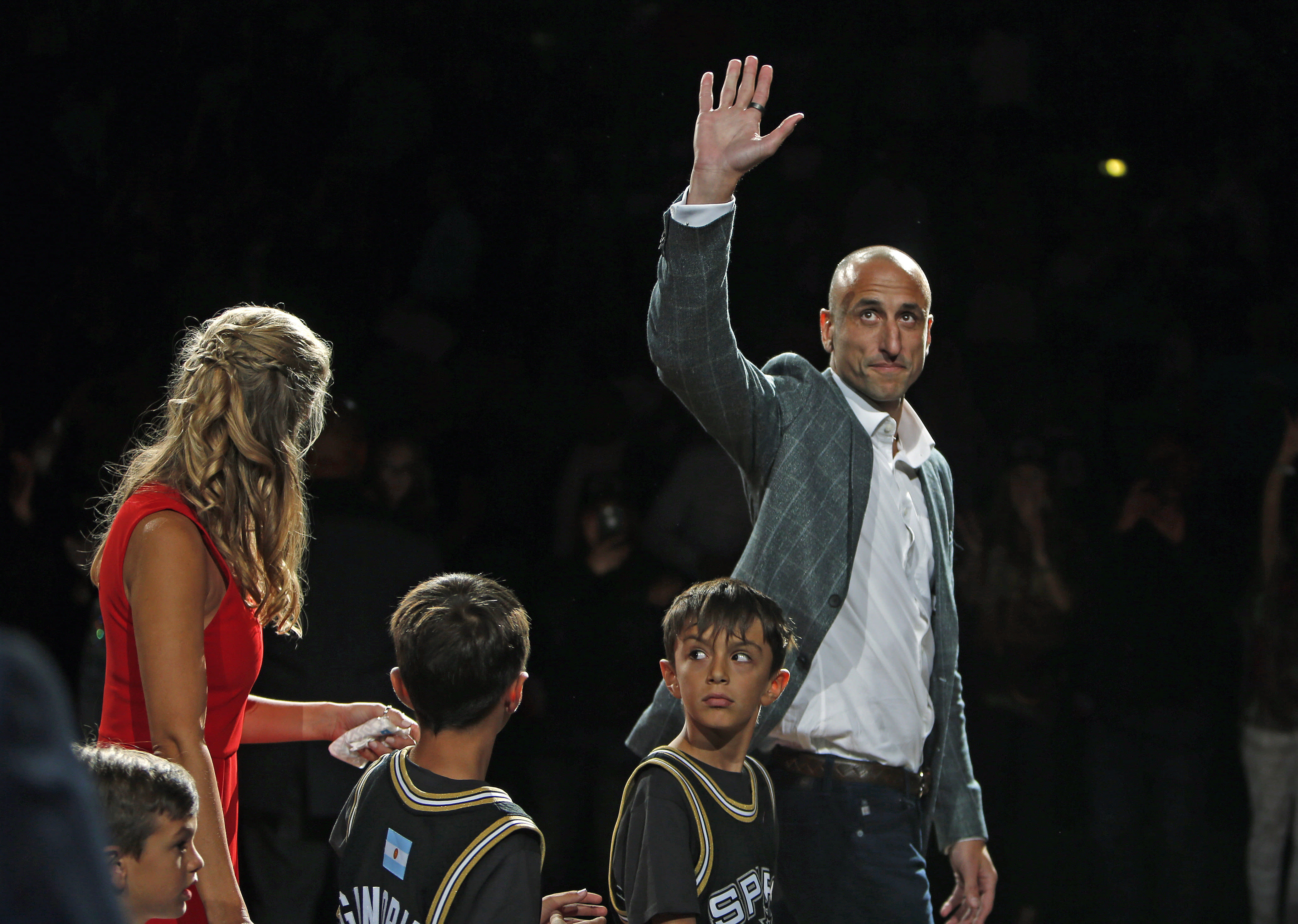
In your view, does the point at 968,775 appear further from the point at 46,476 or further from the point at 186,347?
the point at 46,476

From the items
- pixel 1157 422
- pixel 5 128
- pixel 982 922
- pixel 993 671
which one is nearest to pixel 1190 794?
pixel 993 671

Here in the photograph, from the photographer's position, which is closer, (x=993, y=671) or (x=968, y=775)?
(x=968, y=775)

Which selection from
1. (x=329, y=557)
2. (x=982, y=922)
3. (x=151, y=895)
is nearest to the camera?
(x=151, y=895)

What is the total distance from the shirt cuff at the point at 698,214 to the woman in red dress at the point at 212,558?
49 centimetres

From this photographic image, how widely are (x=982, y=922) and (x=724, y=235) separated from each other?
48.3 inches

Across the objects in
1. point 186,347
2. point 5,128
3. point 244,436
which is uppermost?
point 5,128

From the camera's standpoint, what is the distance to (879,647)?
1831 mm

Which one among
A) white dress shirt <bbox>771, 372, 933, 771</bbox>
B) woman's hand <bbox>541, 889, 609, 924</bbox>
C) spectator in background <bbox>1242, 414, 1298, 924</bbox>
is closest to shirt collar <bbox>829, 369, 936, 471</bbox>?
white dress shirt <bbox>771, 372, 933, 771</bbox>

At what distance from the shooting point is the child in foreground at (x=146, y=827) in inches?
45.2

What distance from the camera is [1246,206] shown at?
3039mm

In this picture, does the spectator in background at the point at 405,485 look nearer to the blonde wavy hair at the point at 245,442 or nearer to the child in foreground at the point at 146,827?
the blonde wavy hair at the point at 245,442

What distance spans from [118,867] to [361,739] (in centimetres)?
41

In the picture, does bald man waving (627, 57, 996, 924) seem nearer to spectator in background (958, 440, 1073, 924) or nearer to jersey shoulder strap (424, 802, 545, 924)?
jersey shoulder strap (424, 802, 545, 924)

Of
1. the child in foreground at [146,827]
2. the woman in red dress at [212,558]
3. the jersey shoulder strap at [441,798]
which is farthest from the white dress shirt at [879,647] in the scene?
the child in foreground at [146,827]
